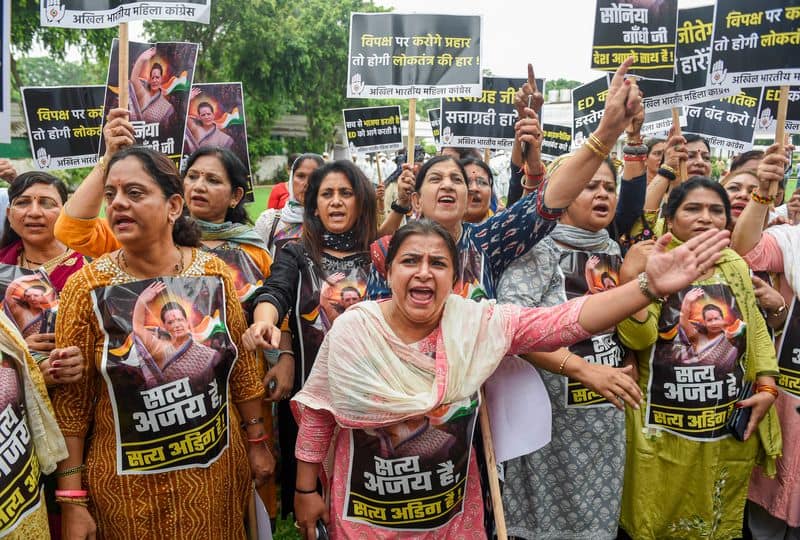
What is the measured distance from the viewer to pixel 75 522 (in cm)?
212

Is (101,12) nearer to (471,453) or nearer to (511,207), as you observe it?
(511,207)

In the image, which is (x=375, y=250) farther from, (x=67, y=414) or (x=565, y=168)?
(x=67, y=414)

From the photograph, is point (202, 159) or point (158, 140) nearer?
point (202, 159)

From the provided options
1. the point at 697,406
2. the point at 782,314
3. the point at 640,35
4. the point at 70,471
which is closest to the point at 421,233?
the point at 70,471

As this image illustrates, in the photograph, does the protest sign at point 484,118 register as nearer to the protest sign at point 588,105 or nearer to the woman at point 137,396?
the protest sign at point 588,105

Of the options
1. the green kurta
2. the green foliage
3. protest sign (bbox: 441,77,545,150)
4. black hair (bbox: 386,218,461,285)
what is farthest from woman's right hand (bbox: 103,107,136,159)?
the green foliage

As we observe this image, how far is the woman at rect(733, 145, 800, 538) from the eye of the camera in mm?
3307

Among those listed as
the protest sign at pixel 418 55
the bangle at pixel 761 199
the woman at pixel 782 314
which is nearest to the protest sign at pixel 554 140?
the protest sign at pixel 418 55

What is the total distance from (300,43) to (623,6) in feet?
69.1

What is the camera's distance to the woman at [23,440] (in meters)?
1.85

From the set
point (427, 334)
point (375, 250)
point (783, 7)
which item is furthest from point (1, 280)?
point (783, 7)

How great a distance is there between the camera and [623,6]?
4133 millimetres

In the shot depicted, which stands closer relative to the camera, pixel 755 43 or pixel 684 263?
pixel 684 263

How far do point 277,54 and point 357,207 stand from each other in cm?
2188
